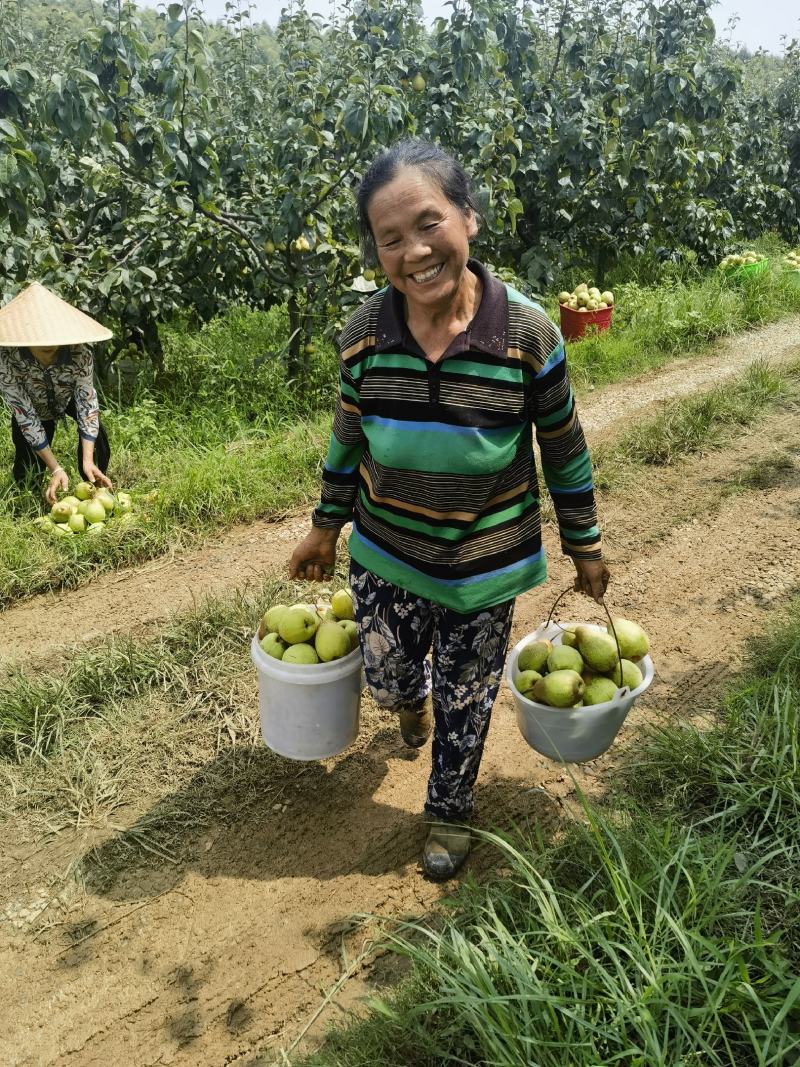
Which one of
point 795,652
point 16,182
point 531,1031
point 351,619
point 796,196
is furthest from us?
point 796,196

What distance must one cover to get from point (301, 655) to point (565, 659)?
0.74 m

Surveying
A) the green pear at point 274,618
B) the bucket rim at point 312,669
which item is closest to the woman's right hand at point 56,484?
the green pear at point 274,618

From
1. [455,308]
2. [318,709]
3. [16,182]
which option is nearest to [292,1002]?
[318,709]

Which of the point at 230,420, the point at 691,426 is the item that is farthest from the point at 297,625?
the point at 691,426

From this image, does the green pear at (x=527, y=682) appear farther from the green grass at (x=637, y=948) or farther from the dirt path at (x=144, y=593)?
the dirt path at (x=144, y=593)

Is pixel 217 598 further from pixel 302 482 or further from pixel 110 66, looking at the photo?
pixel 110 66

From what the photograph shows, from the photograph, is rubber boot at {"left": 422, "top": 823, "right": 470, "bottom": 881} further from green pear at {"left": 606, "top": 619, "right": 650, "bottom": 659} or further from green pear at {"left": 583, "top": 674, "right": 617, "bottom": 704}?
green pear at {"left": 606, "top": 619, "right": 650, "bottom": 659}

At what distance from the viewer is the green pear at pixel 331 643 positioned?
243 cm

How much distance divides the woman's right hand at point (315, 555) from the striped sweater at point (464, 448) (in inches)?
6.0

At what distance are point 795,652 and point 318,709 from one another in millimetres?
1644

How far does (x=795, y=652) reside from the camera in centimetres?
289

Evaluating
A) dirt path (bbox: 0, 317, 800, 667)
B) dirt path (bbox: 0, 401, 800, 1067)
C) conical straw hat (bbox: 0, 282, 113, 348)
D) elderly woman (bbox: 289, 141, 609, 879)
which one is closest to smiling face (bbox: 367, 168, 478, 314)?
elderly woman (bbox: 289, 141, 609, 879)

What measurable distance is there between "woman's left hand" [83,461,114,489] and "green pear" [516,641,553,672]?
2.81 m

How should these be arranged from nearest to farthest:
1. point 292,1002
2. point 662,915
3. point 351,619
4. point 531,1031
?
point 531,1031, point 662,915, point 292,1002, point 351,619
